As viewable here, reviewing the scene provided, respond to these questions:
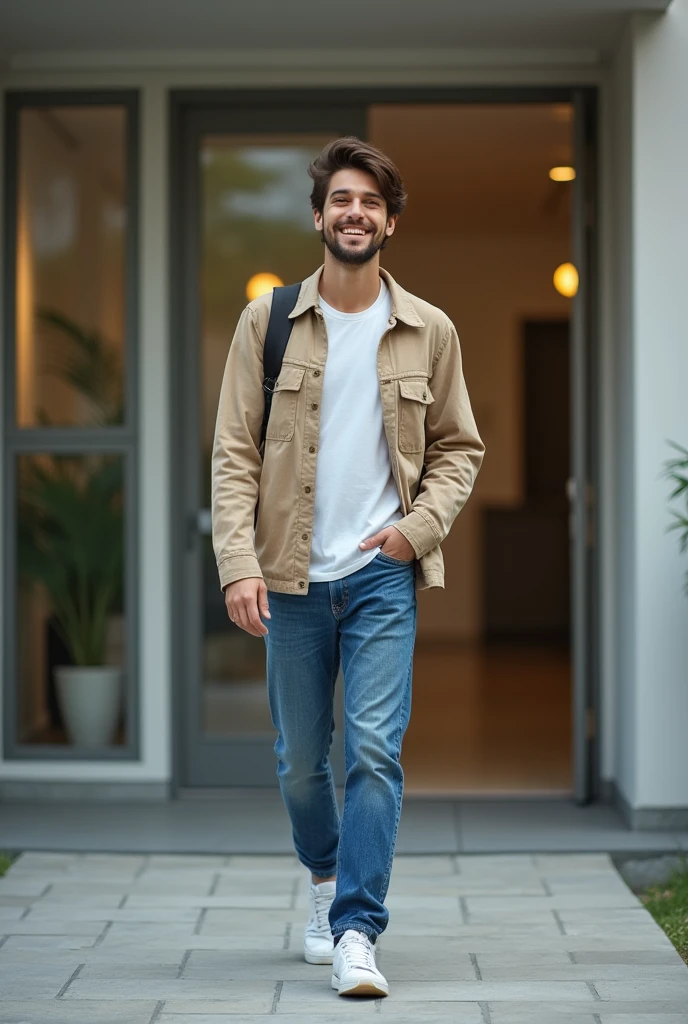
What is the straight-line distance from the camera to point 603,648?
15.7 feet

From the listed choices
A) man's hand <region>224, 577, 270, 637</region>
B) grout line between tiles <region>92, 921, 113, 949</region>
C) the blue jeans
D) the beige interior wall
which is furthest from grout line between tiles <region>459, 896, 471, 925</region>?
the beige interior wall

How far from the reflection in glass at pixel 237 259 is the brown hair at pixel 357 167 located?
1.96 m

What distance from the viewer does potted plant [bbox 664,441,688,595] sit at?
13.3 ft

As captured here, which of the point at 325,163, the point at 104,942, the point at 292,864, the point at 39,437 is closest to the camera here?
the point at 325,163

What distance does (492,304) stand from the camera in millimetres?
9883

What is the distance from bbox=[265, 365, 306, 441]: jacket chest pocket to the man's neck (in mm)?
187

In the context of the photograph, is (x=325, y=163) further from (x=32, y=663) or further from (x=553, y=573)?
(x=553, y=573)

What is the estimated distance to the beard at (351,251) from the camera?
Result: 2.79 meters

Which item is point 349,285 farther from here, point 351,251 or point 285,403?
point 285,403

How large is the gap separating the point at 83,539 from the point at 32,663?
1.58 feet

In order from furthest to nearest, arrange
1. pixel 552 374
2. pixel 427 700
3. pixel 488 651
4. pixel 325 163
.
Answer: pixel 552 374, pixel 488 651, pixel 427 700, pixel 325 163

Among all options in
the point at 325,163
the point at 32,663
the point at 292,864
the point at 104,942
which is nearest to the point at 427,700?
the point at 32,663

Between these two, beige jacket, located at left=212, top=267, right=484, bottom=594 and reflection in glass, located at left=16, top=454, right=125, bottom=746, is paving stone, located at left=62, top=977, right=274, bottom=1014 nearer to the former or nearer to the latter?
beige jacket, located at left=212, top=267, right=484, bottom=594

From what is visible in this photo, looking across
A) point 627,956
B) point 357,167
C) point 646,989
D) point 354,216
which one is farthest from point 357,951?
point 357,167
